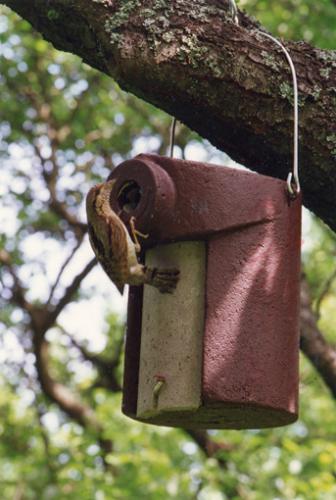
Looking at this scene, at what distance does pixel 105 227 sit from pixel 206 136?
1.50 feet

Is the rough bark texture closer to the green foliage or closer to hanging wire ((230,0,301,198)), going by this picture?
hanging wire ((230,0,301,198))

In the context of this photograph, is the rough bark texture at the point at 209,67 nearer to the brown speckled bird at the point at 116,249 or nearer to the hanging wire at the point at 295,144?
the hanging wire at the point at 295,144

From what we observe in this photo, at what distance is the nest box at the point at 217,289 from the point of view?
102 inches

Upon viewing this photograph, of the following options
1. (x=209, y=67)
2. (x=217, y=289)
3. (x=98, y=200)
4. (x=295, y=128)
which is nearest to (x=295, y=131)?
(x=295, y=128)

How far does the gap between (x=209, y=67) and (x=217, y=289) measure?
25.4 inches

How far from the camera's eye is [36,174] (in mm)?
8914

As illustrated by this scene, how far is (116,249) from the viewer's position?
99.0 inches

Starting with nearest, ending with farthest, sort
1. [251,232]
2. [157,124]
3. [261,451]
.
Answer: [251,232] < [261,451] < [157,124]

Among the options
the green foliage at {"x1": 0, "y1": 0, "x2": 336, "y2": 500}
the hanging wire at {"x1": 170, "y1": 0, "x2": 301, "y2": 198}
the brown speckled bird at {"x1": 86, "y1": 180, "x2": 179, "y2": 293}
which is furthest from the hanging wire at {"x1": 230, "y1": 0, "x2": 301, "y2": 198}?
the green foliage at {"x1": 0, "y1": 0, "x2": 336, "y2": 500}

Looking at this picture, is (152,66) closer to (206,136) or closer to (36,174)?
(206,136)

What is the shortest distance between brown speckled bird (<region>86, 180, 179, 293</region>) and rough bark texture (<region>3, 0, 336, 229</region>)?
0.36m

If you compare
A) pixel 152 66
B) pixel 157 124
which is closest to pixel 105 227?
pixel 152 66

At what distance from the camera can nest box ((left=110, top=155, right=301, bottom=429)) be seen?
2588mm

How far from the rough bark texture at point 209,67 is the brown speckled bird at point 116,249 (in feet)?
1.18
